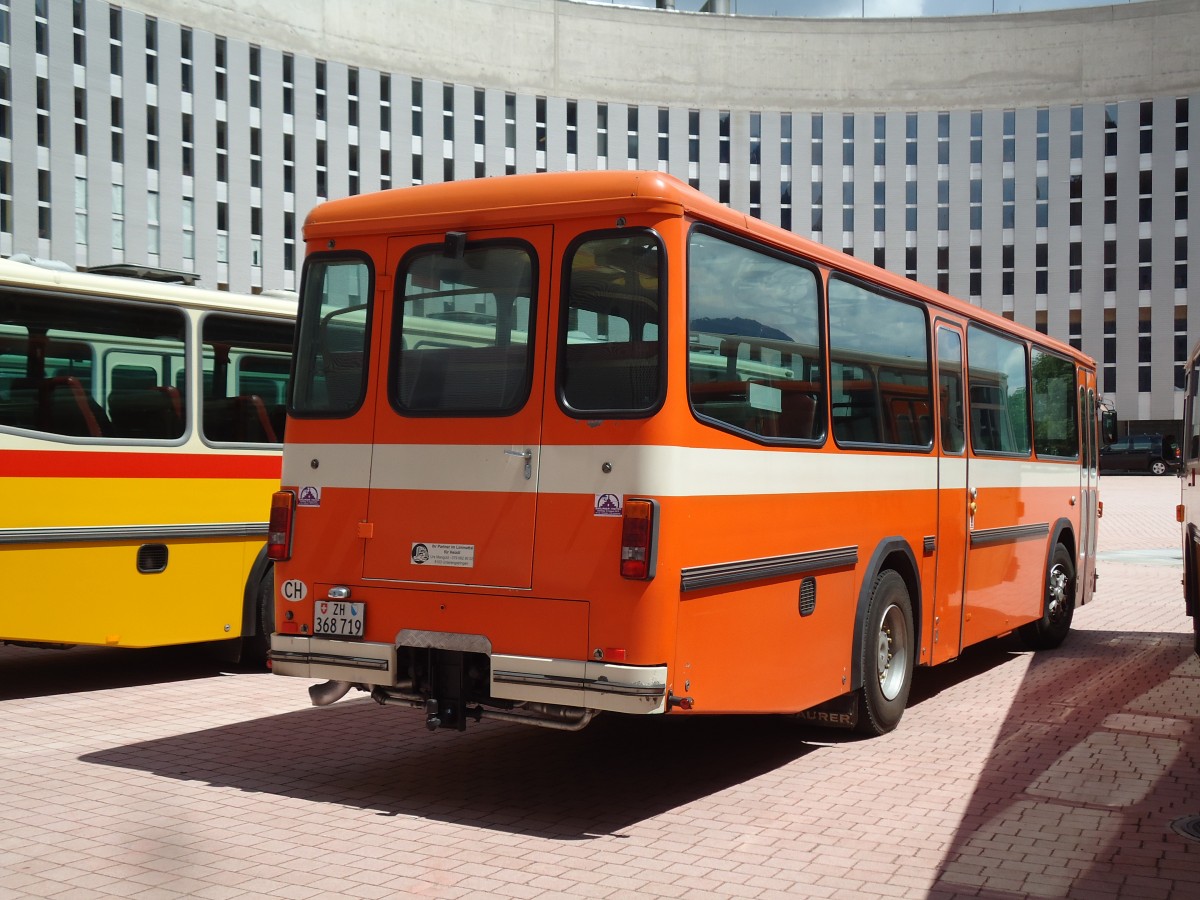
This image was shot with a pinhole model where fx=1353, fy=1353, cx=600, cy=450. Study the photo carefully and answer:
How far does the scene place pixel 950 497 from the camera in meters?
9.70

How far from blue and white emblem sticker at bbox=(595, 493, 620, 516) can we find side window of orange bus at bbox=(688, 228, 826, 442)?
0.58m

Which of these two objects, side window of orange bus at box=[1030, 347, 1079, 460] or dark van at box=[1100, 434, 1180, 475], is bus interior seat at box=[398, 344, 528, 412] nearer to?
side window of orange bus at box=[1030, 347, 1079, 460]

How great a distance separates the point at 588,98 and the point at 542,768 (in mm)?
72233

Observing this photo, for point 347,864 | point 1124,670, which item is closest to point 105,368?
point 347,864

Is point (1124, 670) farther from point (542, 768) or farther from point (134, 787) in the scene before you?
point (134, 787)

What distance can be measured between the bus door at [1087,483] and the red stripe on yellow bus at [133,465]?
311 inches

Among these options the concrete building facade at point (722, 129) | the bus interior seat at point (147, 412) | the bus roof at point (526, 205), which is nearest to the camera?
the bus roof at point (526, 205)

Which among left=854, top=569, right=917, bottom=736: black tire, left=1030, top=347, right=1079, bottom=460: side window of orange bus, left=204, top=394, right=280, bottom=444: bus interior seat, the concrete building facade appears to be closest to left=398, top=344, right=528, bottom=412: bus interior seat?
left=854, top=569, right=917, bottom=736: black tire

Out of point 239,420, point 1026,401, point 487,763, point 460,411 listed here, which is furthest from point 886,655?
point 239,420

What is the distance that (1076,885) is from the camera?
18.2 ft

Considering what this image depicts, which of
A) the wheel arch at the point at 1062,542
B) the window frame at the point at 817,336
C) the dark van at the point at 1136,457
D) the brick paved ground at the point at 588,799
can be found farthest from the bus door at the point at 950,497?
the dark van at the point at 1136,457

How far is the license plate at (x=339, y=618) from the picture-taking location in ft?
22.6

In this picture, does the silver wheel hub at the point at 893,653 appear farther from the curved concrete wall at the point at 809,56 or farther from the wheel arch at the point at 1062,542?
the curved concrete wall at the point at 809,56

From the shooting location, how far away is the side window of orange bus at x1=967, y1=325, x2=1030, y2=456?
34.1 ft
